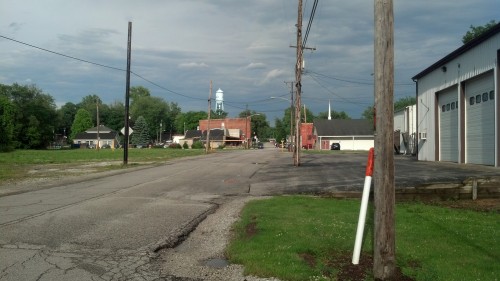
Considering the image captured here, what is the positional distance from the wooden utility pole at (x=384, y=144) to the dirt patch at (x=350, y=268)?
0.54 ft

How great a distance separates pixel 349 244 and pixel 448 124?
24.7 metres

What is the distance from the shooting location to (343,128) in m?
95.1

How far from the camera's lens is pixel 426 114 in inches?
1330

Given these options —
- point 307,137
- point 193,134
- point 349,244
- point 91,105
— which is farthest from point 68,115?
point 349,244

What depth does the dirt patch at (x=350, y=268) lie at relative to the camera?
20.4 ft

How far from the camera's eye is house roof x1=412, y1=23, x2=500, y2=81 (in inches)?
895

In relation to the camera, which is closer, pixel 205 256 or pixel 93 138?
pixel 205 256

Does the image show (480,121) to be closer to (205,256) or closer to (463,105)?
(463,105)

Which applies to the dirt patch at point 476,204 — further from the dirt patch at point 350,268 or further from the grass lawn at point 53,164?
the grass lawn at point 53,164

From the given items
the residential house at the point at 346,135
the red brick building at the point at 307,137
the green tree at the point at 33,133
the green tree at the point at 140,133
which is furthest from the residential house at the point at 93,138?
the residential house at the point at 346,135

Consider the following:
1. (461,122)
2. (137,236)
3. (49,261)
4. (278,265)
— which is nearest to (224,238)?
(137,236)

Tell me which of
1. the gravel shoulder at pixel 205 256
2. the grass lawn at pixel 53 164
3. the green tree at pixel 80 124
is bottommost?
the gravel shoulder at pixel 205 256

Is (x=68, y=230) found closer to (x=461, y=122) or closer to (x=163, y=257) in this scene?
(x=163, y=257)

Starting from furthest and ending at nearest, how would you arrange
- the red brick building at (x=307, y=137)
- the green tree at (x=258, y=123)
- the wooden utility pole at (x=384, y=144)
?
the green tree at (x=258, y=123) < the red brick building at (x=307, y=137) < the wooden utility pole at (x=384, y=144)
